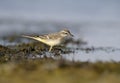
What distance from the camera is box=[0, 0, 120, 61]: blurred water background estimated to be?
93.9 ft

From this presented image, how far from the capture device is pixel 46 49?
25172mm

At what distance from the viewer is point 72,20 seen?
35.4m

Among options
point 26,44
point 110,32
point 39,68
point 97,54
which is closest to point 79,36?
point 110,32

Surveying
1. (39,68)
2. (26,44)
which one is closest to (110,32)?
(26,44)

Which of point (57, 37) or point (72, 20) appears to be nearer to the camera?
point (57, 37)

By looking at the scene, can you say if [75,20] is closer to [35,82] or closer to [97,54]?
[97,54]

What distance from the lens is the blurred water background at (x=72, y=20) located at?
93.9ft

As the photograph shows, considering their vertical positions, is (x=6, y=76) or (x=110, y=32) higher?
(x=110, y=32)

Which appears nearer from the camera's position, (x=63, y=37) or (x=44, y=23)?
(x=63, y=37)

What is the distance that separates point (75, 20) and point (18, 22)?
3.33 metres

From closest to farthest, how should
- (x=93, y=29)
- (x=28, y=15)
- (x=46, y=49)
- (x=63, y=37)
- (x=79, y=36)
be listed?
(x=63, y=37) → (x=46, y=49) → (x=79, y=36) → (x=93, y=29) → (x=28, y=15)

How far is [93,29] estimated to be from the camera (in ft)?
103

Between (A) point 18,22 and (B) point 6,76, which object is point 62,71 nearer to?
(B) point 6,76

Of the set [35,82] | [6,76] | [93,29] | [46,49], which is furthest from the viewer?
[93,29]
